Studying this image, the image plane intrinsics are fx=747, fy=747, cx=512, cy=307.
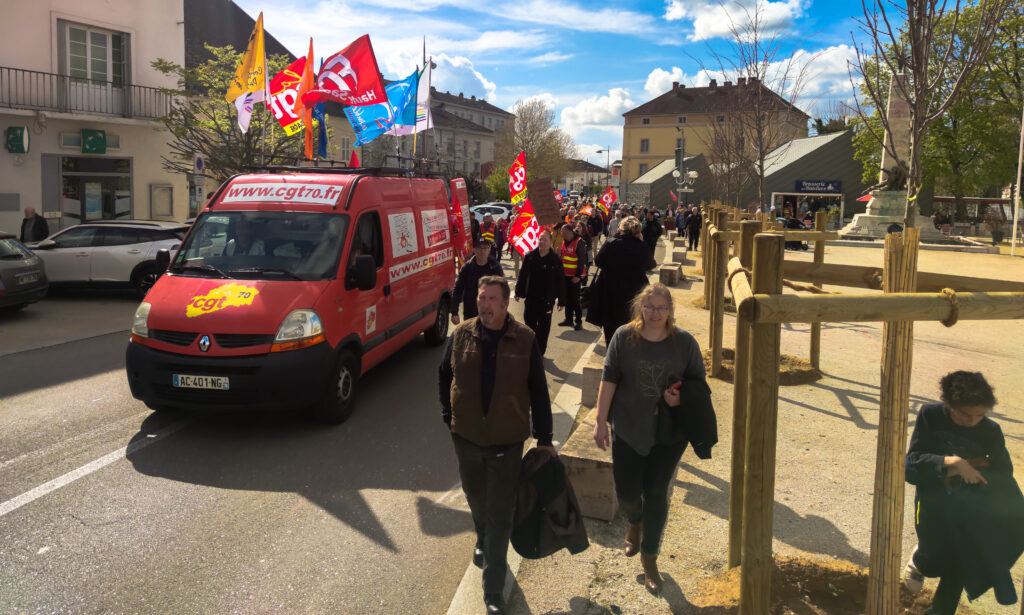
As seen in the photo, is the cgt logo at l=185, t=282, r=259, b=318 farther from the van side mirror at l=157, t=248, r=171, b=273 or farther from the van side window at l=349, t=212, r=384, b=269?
the van side window at l=349, t=212, r=384, b=269

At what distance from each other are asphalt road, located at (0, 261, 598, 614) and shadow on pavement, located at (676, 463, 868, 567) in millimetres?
1613

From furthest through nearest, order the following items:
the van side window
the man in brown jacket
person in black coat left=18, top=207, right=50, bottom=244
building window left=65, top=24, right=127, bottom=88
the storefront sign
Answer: the storefront sign < building window left=65, top=24, right=127, bottom=88 < person in black coat left=18, top=207, right=50, bottom=244 < the van side window < the man in brown jacket

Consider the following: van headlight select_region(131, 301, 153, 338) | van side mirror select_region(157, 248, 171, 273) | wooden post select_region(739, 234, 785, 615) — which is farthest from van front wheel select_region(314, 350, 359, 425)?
wooden post select_region(739, 234, 785, 615)

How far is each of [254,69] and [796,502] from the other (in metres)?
14.4

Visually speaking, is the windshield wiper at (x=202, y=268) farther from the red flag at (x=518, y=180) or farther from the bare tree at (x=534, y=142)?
the bare tree at (x=534, y=142)

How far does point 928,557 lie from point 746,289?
4.66 feet

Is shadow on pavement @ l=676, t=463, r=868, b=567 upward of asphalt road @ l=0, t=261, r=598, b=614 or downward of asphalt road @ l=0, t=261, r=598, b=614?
upward

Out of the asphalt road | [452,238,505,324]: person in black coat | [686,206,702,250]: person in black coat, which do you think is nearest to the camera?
the asphalt road

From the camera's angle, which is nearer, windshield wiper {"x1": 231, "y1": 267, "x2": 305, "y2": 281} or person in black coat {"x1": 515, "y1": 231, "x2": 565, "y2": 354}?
windshield wiper {"x1": 231, "y1": 267, "x2": 305, "y2": 281}

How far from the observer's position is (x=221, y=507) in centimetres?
511

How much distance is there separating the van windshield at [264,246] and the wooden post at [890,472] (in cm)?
508

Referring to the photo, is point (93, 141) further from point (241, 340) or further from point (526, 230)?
point (241, 340)

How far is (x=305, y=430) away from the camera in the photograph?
675 centimetres

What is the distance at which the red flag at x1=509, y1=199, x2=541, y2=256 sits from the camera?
12.4m
